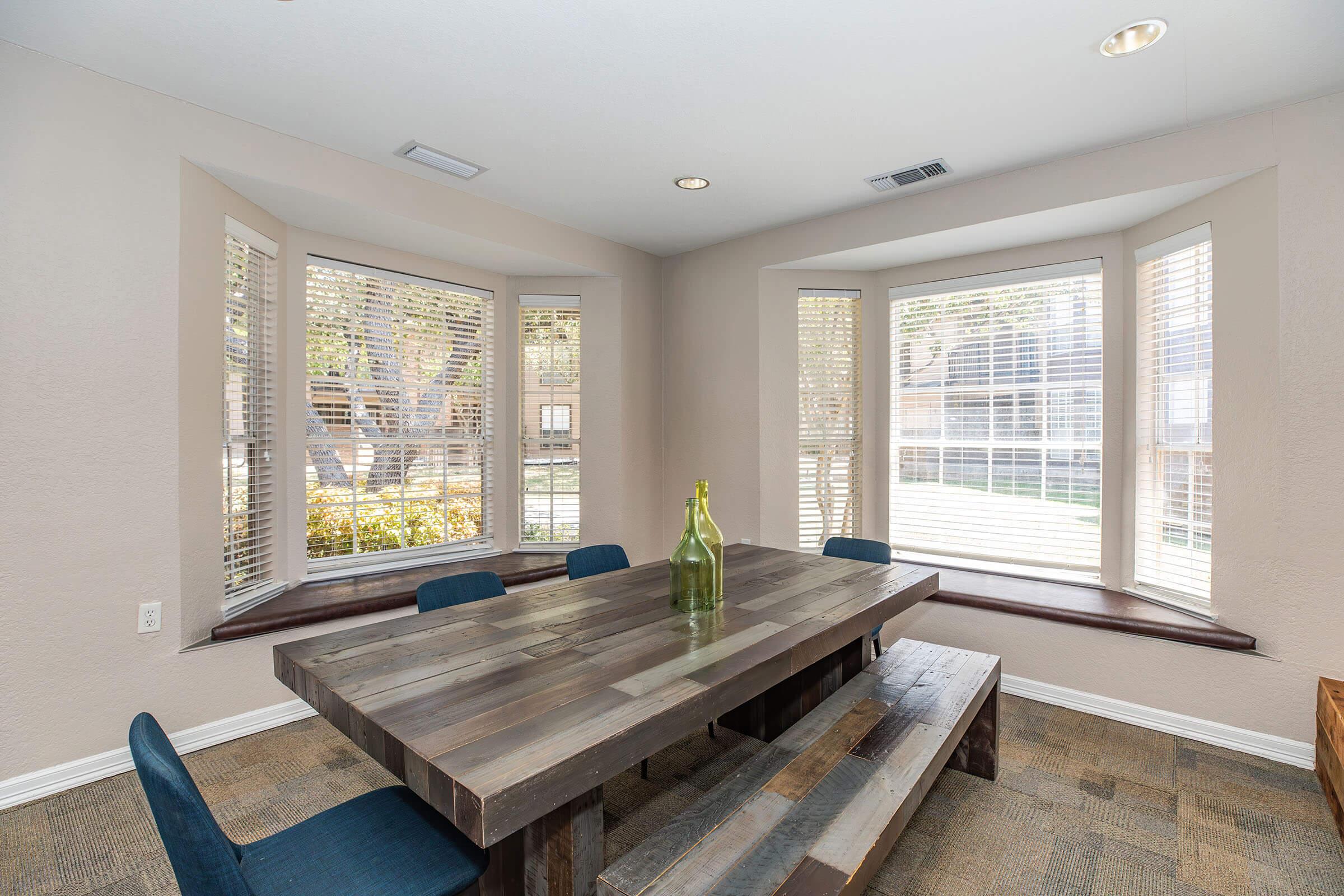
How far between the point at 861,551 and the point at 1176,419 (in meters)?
1.69

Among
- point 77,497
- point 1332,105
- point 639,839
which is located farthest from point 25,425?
point 1332,105

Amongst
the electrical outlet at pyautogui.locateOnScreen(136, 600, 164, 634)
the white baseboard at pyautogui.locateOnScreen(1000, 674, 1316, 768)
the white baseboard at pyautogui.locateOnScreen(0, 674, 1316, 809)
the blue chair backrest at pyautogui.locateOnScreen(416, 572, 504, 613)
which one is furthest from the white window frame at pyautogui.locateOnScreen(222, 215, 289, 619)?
the white baseboard at pyautogui.locateOnScreen(1000, 674, 1316, 768)

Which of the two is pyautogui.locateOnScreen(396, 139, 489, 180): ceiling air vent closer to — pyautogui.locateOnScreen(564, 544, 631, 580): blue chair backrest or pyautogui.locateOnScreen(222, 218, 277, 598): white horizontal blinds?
pyautogui.locateOnScreen(222, 218, 277, 598): white horizontal blinds

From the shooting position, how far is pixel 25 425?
2.22 metres

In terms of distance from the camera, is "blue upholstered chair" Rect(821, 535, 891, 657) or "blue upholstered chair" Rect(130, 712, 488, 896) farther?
"blue upholstered chair" Rect(821, 535, 891, 657)

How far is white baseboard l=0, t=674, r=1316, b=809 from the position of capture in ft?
7.50

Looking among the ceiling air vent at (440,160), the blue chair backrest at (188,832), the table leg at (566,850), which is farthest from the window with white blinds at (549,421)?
the blue chair backrest at (188,832)

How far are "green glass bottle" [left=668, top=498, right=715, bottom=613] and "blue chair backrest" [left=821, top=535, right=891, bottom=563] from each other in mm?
1315

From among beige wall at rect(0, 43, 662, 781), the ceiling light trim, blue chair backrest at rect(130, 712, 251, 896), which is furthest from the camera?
beige wall at rect(0, 43, 662, 781)

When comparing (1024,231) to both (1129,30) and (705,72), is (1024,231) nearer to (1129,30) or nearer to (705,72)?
(1129,30)

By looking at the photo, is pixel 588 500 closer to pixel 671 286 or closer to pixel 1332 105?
pixel 671 286

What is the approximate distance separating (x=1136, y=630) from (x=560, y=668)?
2815 mm

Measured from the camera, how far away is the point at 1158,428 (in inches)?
128

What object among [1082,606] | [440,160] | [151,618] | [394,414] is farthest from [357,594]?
[1082,606]
